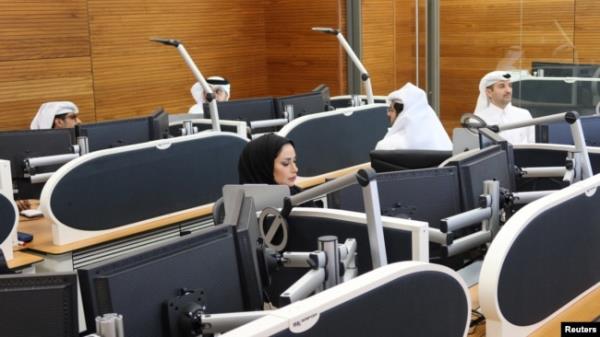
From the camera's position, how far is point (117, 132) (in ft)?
12.3

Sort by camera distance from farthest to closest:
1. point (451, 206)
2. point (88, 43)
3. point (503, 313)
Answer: point (88, 43)
point (451, 206)
point (503, 313)

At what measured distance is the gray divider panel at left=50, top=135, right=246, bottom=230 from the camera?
11.3ft

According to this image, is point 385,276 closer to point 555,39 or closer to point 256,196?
point 256,196

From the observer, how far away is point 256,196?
2080 millimetres

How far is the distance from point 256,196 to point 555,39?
14.9 ft

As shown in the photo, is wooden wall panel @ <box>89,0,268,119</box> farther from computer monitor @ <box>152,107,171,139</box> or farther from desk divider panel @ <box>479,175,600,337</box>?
desk divider panel @ <box>479,175,600,337</box>

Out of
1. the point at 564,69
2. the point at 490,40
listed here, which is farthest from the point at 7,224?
the point at 490,40

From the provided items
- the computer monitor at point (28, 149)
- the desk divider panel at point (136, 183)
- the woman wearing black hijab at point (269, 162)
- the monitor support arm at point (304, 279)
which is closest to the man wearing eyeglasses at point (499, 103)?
the desk divider panel at point (136, 183)

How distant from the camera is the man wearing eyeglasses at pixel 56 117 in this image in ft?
16.9

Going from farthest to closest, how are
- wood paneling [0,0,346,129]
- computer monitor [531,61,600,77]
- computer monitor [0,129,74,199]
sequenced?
computer monitor [531,61,600,77] < wood paneling [0,0,346,129] < computer monitor [0,129,74,199]

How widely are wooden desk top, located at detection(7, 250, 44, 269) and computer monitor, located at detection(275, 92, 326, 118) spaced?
6.24 feet

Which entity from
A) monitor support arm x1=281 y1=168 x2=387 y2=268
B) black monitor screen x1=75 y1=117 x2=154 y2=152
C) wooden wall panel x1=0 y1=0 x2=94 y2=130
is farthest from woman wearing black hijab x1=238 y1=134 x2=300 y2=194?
wooden wall panel x1=0 y1=0 x2=94 y2=130

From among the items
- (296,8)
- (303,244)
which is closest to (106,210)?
(303,244)

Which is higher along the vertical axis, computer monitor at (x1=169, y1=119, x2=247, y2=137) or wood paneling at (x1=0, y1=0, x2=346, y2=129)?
wood paneling at (x1=0, y1=0, x2=346, y2=129)
